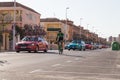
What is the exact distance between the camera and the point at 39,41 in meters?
38.0

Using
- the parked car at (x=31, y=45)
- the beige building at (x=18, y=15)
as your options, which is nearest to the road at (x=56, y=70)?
the parked car at (x=31, y=45)

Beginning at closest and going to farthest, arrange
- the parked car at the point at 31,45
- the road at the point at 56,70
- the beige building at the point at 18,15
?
the road at the point at 56,70, the parked car at the point at 31,45, the beige building at the point at 18,15

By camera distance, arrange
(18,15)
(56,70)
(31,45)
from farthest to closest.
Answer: (18,15) → (31,45) → (56,70)

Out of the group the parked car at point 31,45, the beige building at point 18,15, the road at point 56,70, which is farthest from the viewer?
the beige building at point 18,15

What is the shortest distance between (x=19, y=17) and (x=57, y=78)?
8879 cm

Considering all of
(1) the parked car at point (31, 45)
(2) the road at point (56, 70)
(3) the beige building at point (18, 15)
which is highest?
(3) the beige building at point (18, 15)

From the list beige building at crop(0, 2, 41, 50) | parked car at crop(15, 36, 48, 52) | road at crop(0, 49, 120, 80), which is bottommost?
road at crop(0, 49, 120, 80)

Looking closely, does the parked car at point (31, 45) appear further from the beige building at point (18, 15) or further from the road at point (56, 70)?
the beige building at point (18, 15)

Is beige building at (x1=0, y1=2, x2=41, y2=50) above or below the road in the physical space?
above

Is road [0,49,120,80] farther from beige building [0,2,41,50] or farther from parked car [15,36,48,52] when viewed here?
beige building [0,2,41,50]

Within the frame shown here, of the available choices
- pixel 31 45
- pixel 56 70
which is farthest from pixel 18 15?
pixel 56 70

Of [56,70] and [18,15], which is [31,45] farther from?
[18,15]

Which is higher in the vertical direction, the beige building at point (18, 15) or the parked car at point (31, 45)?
the beige building at point (18, 15)

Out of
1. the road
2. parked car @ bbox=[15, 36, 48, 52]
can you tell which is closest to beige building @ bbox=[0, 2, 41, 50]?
parked car @ bbox=[15, 36, 48, 52]
